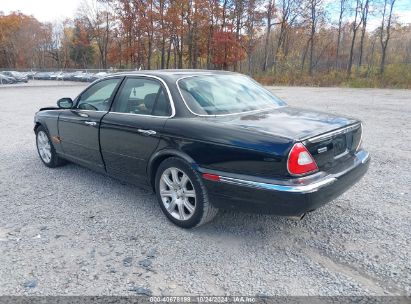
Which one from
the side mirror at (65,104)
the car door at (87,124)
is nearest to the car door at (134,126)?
the car door at (87,124)

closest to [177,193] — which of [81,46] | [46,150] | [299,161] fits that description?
[299,161]

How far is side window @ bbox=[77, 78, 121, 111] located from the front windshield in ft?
3.67

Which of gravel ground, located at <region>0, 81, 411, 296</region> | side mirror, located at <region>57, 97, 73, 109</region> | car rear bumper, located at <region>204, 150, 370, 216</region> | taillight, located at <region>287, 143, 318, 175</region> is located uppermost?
side mirror, located at <region>57, 97, 73, 109</region>

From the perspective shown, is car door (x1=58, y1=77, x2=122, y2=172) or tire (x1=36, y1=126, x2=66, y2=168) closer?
car door (x1=58, y1=77, x2=122, y2=172)

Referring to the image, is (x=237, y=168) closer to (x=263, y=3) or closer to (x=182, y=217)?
(x=182, y=217)

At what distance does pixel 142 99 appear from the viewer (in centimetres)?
369

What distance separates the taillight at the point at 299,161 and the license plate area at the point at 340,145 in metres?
0.40

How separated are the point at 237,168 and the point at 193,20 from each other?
43.1 m

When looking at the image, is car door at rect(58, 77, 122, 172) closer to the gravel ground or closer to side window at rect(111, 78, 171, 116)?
side window at rect(111, 78, 171, 116)

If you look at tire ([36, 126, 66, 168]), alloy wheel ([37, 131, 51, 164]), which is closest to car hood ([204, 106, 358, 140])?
tire ([36, 126, 66, 168])

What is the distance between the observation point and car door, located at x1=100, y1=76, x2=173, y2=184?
338 centimetres

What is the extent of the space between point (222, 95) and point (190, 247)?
5.53 feet

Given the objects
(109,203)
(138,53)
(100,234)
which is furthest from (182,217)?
(138,53)

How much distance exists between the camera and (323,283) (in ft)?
8.00
